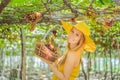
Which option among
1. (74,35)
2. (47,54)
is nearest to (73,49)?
(74,35)

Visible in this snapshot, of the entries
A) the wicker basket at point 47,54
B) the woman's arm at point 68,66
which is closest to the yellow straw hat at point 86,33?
the woman's arm at point 68,66

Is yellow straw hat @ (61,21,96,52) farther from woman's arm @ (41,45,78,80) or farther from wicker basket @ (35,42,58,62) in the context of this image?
wicker basket @ (35,42,58,62)

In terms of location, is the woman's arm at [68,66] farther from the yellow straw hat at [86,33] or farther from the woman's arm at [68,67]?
the yellow straw hat at [86,33]

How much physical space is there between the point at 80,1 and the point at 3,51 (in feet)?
21.1

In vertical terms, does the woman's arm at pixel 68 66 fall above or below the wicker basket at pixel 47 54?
below

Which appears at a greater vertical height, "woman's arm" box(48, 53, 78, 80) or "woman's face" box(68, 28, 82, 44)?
"woman's face" box(68, 28, 82, 44)

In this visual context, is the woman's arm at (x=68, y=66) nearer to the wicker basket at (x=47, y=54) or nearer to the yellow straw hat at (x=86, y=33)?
the yellow straw hat at (x=86, y=33)

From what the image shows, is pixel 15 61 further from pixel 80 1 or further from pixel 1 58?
pixel 80 1

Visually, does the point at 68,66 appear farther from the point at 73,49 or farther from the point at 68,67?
the point at 73,49

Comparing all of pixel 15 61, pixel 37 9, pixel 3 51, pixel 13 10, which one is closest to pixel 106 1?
pixel 37 9

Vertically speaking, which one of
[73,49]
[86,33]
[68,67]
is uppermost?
[86,33]

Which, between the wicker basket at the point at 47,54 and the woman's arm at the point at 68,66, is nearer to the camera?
the wicker basket at the point at 47,54

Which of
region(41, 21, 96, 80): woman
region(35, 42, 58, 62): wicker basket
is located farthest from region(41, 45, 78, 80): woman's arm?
region(35, 42, 58, 62): wicker basket

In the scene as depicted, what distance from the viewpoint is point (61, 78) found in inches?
106
